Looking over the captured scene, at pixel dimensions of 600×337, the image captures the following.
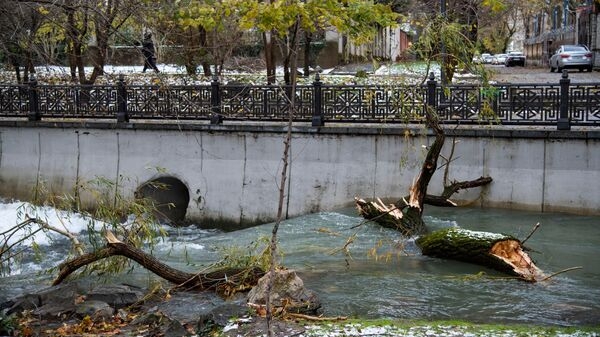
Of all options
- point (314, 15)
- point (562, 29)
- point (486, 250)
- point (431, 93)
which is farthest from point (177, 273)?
point (562, 29)

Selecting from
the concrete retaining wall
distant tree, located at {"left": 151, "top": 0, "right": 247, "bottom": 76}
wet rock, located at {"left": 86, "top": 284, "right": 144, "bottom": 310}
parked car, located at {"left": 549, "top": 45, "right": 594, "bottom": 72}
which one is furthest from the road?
wet rock, located at {"left": 86, "top": 284, "right": 144, "bottom": 310}

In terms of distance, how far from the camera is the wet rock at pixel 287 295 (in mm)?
9406

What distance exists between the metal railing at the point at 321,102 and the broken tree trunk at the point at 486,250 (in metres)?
2.54

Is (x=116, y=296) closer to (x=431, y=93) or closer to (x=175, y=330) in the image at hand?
(x=175, y=330)

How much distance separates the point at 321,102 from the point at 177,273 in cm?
821

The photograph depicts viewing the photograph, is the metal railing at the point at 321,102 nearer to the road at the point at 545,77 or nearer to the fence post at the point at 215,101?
the fence post at the point at 215,101

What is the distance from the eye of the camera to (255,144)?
18688 millimetres

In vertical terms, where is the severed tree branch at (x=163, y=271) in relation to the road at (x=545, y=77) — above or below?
below

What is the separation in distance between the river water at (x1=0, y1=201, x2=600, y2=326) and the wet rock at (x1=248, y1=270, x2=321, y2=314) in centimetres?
49

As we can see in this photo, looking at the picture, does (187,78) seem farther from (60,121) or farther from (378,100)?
(378,100)

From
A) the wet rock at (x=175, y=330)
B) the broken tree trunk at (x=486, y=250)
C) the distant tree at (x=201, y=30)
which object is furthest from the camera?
the distant tree at (x=201, y=30)

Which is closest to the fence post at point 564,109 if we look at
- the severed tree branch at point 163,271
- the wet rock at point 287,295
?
the severed tree branch at point 163,271

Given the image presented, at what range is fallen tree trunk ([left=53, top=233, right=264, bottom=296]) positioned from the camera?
1035cm

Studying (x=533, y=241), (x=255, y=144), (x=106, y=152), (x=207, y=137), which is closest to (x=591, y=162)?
(x=533, y=241)
